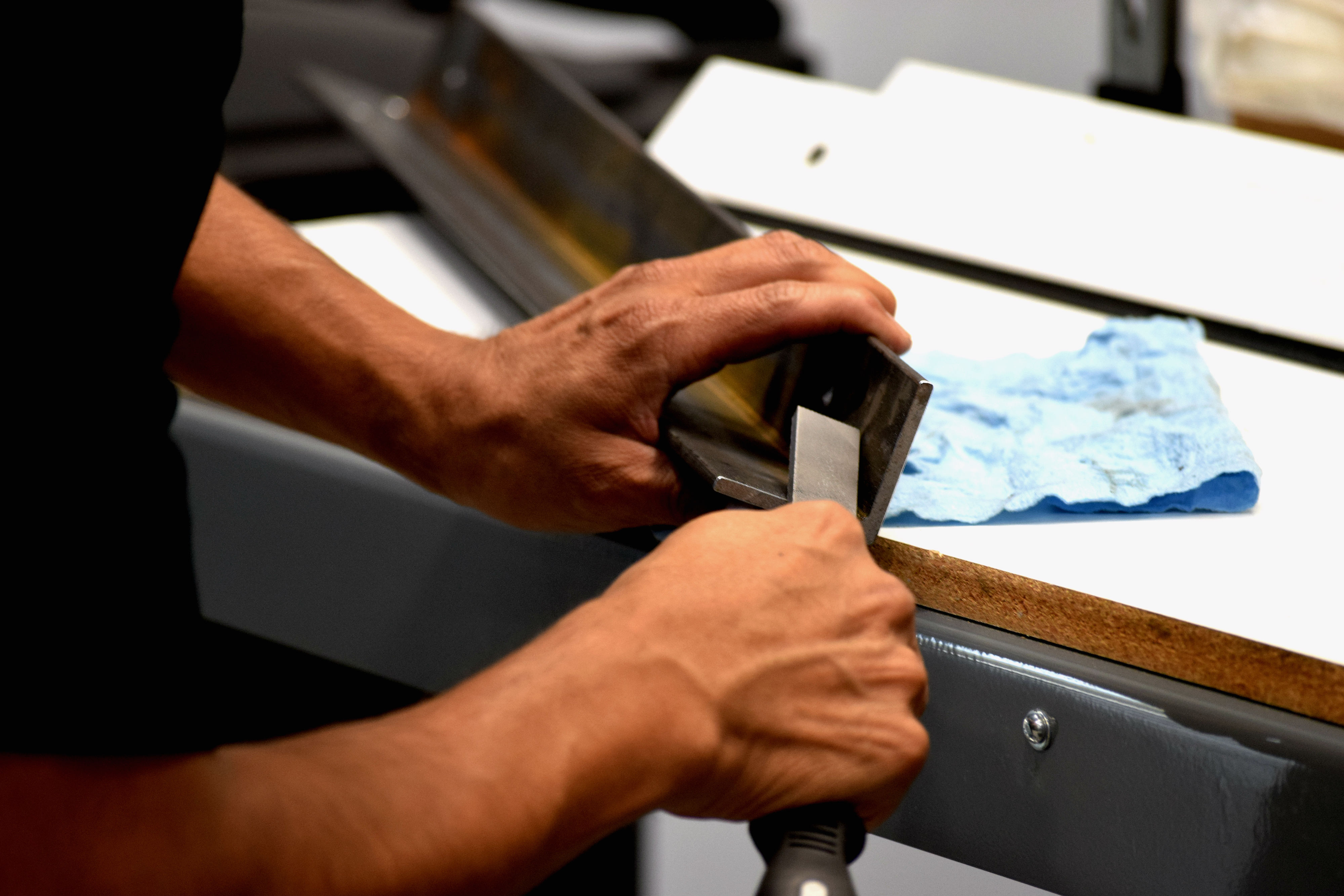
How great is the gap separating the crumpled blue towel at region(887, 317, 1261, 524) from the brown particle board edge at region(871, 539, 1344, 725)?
0.11 feet

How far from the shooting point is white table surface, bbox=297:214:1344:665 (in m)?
0.58

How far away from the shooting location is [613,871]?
1119 mm

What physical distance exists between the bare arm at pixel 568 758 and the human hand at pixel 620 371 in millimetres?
126

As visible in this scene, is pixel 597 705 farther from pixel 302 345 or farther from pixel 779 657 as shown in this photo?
pixel 302 345

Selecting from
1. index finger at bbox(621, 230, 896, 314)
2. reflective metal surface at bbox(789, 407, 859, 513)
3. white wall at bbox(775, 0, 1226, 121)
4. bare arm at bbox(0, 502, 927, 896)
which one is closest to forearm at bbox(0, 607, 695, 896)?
bare arm at bbox(0, 502, 927, 896)

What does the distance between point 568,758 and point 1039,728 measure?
25cm

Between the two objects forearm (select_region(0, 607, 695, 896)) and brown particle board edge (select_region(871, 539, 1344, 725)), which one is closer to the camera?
forearm (select_region(0, 607, 695, 896))

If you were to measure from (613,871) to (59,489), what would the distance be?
0.78m

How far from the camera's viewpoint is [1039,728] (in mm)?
578

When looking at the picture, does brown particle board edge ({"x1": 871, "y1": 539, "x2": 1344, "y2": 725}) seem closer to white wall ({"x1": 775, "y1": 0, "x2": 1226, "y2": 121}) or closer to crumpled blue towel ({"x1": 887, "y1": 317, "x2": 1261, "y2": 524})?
crumpled blue towel ({"x1": 887, "y1": 317, "x2": 1261, "y2": 524})

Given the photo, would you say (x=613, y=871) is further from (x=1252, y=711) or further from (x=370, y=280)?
(x=1252, y=711)

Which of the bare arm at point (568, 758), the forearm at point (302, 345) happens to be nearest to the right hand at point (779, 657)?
the bare arm at point (568, 758)

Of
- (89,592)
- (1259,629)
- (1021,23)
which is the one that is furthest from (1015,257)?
(1021,23)

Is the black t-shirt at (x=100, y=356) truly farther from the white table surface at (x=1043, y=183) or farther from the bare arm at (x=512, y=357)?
the white table surface at (x=1043, y=183)
